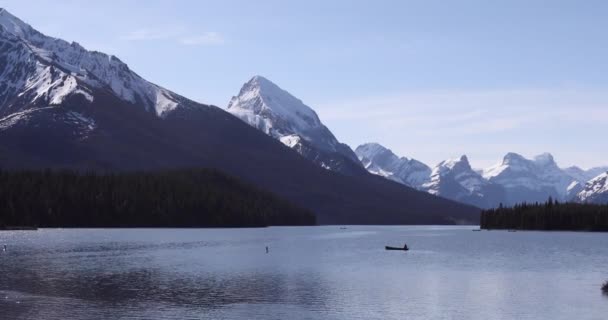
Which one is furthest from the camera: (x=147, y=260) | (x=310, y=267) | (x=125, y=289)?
(x=147, y=260)

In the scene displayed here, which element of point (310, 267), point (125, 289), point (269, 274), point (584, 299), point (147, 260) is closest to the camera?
point (584, 299)

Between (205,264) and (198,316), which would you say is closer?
(198,316)

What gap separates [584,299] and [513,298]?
878 cm

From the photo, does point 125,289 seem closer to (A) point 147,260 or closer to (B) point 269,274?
(B) point 269,274

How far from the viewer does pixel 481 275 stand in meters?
138

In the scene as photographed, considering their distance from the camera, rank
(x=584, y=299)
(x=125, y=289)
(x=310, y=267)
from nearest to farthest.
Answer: (x=584, y=299), (x=125, y=289), (x=310, y=267)

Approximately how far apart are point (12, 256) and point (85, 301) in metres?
76.5

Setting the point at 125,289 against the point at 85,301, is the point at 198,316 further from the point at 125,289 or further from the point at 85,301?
the point at 125,289

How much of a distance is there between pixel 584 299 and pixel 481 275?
34704 mm

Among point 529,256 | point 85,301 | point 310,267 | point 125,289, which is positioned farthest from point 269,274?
point 529,256

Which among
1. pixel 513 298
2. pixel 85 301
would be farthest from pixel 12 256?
pixel 513 298

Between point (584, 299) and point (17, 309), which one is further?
point (584, 299)

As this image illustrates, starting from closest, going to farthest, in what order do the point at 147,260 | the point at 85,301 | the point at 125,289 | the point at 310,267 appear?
1. the point at 85,301
2. the point at 125,289
3. the point at 310,267
4. the point at 147,260

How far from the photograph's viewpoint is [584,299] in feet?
341
